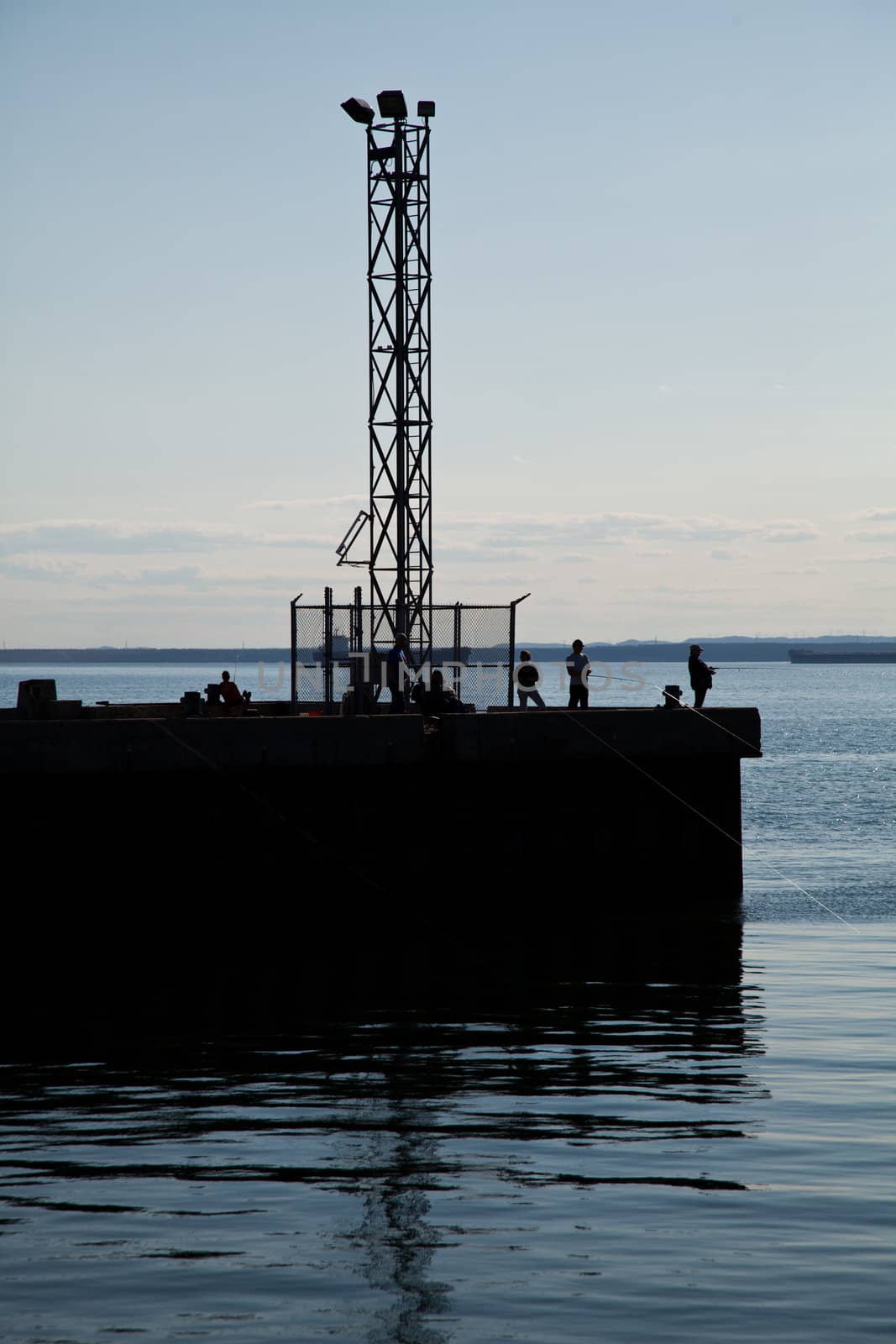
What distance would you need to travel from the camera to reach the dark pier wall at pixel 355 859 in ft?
56.3

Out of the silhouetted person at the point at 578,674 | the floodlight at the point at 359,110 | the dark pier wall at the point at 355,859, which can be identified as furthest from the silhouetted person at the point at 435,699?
the floodlight at the point at 359,110

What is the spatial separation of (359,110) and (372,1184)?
27.1 m

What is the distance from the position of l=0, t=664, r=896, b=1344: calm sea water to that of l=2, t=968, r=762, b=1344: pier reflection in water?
0.08 feet

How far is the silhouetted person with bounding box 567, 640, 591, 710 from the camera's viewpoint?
931 inches

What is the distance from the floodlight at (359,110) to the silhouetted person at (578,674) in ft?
46.9

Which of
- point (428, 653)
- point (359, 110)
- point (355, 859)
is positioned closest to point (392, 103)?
point (359, 110)

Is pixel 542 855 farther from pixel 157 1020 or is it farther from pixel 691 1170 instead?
pixel 691 1170

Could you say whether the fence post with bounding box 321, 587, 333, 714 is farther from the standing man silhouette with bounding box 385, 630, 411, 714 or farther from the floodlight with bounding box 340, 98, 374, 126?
the floodlight with bounding box 340, 98, 374, 126

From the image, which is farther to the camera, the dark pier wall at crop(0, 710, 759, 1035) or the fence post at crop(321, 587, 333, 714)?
the fence post at crop(321, 587, 333, 714)

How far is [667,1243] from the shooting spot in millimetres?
8000

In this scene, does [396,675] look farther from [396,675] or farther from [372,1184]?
[372,1184]

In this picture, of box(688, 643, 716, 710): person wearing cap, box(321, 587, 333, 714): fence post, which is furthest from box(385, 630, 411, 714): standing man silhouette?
box(688, 643, 716, 710): person wearing cap

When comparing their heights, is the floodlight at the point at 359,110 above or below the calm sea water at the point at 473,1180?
above

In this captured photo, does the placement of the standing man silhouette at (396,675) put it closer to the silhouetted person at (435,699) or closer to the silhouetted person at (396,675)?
the silhouetted person at (396,675)
